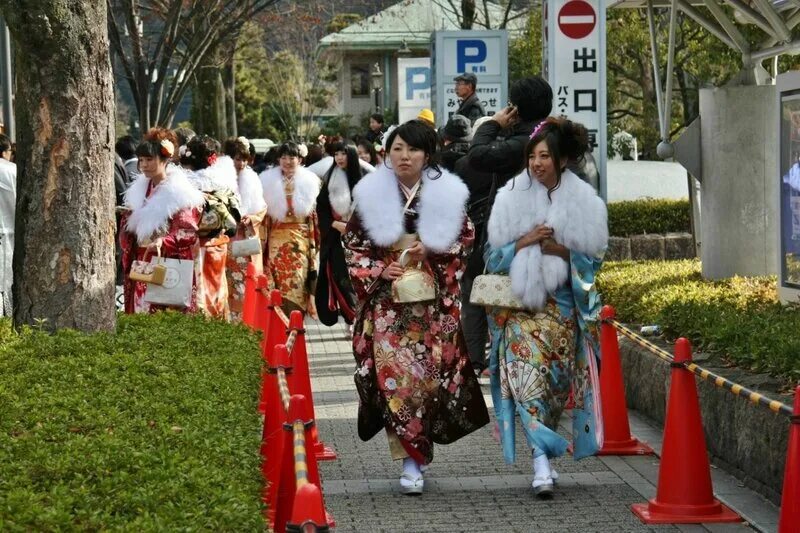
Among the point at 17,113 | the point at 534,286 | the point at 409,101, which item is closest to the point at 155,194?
the point at 17,113

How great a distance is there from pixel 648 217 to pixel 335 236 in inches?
311

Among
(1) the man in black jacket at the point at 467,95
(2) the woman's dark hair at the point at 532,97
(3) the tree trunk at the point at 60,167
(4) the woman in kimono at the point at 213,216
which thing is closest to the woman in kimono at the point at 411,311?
(2) the woman's dark hair at the point at 532,97

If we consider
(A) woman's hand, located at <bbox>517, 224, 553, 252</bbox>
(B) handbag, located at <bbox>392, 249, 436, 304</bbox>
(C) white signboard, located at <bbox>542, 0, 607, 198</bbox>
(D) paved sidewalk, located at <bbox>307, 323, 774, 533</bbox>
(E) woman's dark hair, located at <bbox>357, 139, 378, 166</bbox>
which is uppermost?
(C) white signboard, located at <bbox>542, 0, 607, 198</bbox>

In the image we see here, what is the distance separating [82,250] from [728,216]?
20.7 ft

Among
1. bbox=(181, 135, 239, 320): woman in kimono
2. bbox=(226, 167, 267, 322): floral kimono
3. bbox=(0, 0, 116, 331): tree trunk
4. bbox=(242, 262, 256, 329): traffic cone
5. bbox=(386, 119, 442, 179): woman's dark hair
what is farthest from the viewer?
bbox=(226, 167, 267, 322): floral kimono

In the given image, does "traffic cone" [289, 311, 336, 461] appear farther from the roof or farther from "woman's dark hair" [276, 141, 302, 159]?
the roof

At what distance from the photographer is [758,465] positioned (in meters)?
Answer: 6.86

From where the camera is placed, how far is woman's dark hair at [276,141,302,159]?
13.6m

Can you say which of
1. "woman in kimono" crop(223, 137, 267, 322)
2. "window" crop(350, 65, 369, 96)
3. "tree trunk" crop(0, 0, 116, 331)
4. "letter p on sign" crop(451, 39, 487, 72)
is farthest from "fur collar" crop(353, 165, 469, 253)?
"window" crop(350, 65, 369, 96)

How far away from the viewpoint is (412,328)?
715cm

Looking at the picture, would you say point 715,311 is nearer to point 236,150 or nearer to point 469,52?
point 236,150

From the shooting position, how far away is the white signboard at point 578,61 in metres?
12.2

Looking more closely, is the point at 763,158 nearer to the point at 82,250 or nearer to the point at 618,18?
the point at 82,250

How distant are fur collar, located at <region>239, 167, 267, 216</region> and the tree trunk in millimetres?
5142
